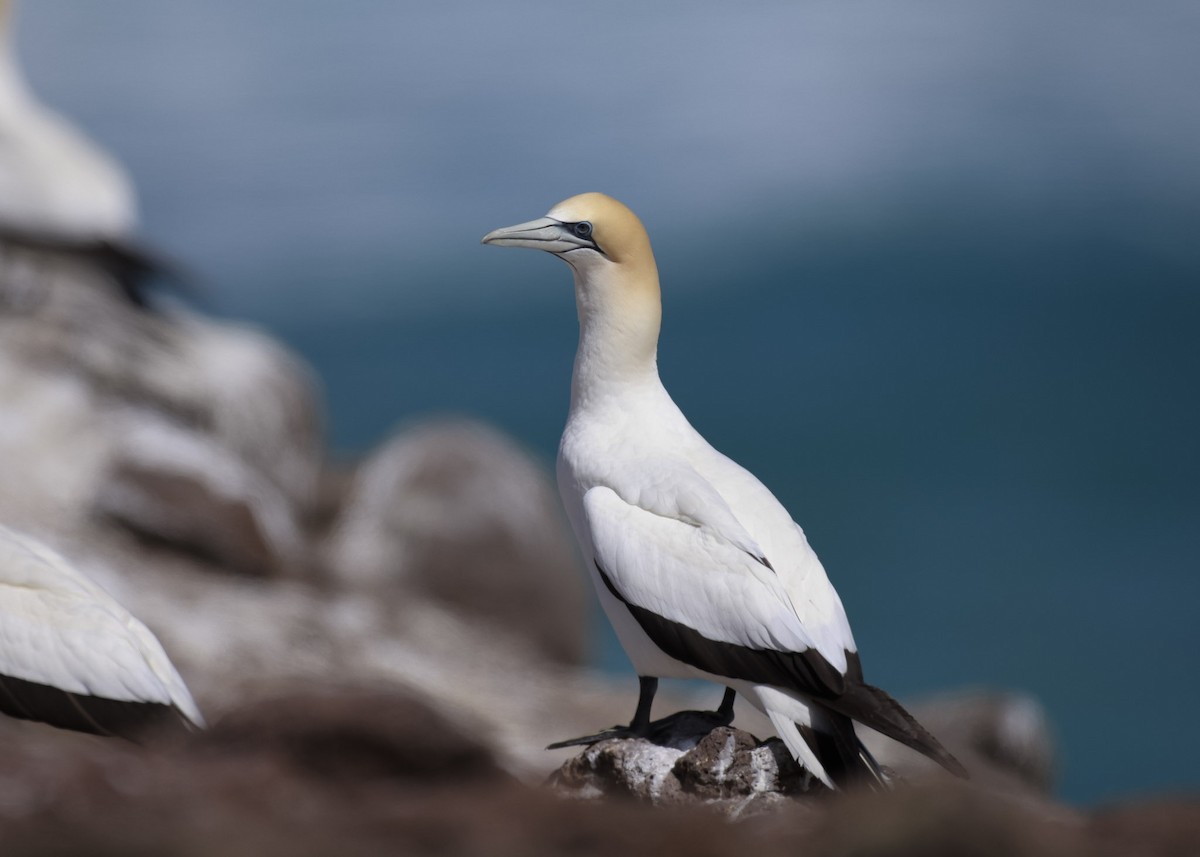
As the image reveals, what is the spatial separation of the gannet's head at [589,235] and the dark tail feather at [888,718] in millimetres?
1574

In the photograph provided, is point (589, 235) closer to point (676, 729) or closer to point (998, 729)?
point (676, 729)

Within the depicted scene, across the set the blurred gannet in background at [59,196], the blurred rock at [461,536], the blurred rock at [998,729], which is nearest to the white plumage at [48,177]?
the blurred gannet in background at [59,196]

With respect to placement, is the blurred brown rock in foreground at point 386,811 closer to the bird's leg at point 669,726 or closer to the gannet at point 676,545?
the gannet at point 676,545

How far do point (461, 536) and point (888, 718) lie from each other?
28.4 ft

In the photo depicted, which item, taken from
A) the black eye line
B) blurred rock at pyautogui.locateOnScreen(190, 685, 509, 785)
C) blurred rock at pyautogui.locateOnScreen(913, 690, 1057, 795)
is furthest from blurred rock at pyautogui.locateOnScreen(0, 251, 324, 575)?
blurred rock at pyautogui.locateOnScreen(190, 685, 509, 785)

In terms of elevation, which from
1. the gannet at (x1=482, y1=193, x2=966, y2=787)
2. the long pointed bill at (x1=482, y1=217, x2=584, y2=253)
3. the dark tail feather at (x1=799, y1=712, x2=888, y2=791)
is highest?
the long pointed bill at (x1=482, y1=217, x2=584, y2=253)

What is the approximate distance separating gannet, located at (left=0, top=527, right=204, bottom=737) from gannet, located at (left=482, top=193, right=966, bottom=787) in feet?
4.87

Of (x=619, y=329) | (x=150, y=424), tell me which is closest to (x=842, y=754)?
(x=619, y=329)

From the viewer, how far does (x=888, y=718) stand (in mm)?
3805

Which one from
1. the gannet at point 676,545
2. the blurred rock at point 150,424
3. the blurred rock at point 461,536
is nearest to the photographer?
the gannet at point 676,545

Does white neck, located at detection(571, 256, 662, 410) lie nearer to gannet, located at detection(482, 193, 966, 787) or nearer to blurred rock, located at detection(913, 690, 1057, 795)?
gannet, located at detection(482, 193, 966, 787)

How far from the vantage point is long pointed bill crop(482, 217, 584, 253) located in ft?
15.1

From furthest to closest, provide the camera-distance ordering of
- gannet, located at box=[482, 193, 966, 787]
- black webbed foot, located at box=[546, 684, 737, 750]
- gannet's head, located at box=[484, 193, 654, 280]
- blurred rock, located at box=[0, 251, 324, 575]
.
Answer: blurred rock, located at box=[0, 251, 324, 575], gannet's head, located at box=[484, 193, 654, 280], black webbed foot, located at box=[546, 684, 737, 750], gannet, located at box=[482, 193, 966, 787]

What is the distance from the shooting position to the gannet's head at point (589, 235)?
14.9ft
